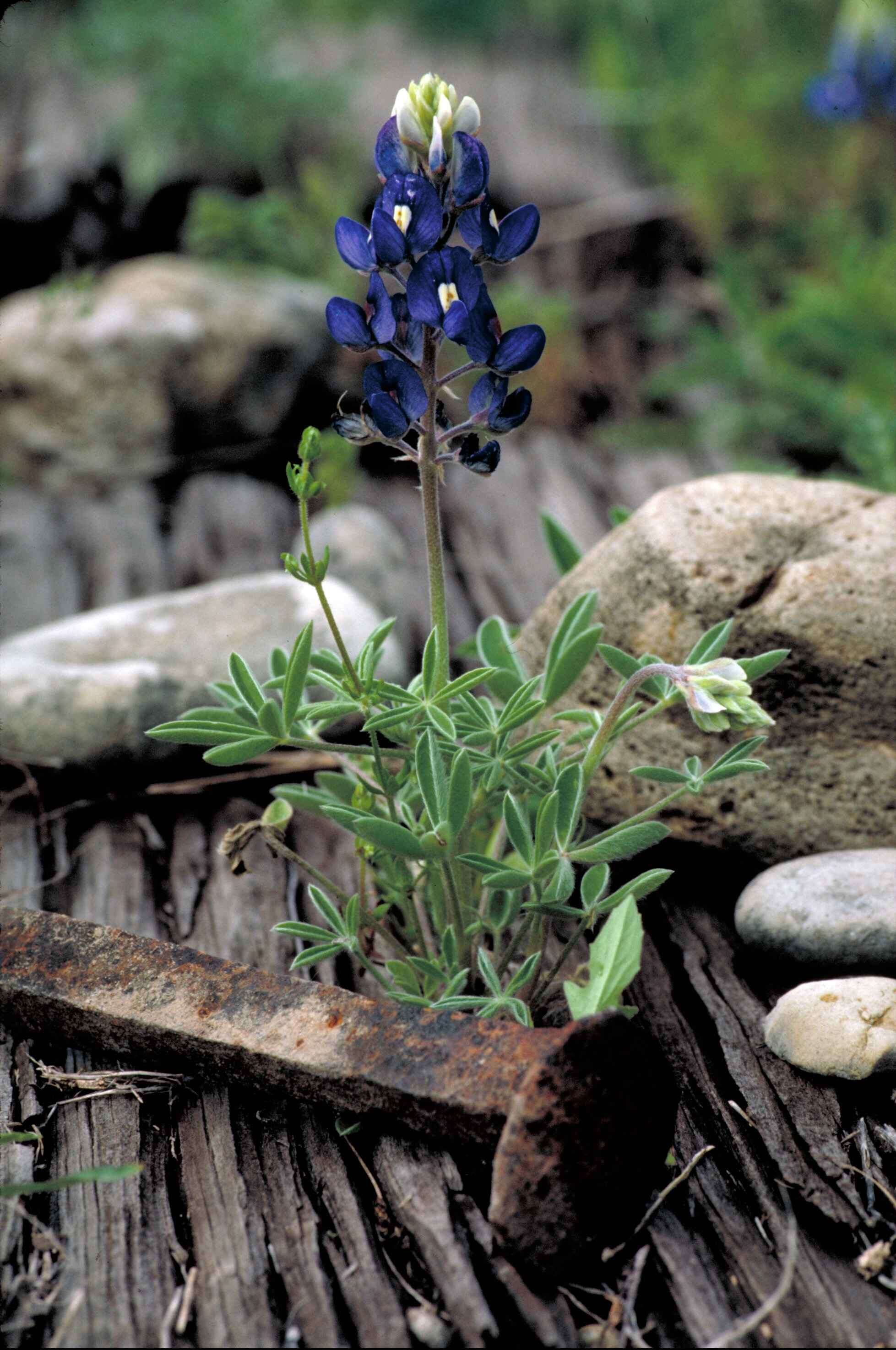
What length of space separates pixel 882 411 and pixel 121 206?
3051 millimetres

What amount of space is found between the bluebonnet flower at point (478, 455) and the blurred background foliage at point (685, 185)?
1.76 meters

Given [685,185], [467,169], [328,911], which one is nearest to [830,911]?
[328,911]

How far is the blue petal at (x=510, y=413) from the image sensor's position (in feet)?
5.45

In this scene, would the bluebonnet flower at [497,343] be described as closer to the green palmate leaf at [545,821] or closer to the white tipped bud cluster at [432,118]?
the white tipped bud cluster at [432,118]

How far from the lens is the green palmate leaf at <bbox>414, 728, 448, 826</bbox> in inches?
66.0

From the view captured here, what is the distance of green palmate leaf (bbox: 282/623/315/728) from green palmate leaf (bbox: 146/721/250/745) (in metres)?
0.08

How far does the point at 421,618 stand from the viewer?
3.11 metres

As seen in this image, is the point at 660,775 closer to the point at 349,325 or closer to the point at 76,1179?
the point at 349,325

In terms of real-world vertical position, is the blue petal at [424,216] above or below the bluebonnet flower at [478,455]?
above

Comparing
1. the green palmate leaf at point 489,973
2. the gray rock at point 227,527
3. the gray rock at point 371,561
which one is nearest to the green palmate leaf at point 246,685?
the green palmate leaf at point 489,973

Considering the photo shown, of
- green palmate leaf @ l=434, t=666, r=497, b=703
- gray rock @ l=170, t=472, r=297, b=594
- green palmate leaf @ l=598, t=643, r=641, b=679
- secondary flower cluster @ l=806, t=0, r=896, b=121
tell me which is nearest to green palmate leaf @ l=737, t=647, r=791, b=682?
green palmate leaf @ l=598, t=643, r=641, b=679

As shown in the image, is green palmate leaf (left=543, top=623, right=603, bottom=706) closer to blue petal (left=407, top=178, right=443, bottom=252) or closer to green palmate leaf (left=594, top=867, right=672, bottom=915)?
green palmate leaf (left=594, top=867, right=672, bottom=915)

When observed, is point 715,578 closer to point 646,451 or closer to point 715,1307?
point 715,1307

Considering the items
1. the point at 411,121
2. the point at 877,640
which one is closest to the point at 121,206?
the point at 411,121
